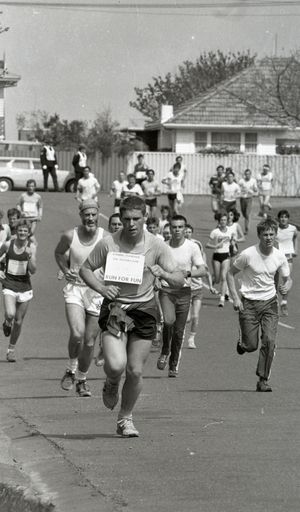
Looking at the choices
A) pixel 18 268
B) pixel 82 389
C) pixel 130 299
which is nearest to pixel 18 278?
pixel 18 268

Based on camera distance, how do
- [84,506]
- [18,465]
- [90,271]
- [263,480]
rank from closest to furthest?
[84,506], [263,480], [18,465], [90,271]

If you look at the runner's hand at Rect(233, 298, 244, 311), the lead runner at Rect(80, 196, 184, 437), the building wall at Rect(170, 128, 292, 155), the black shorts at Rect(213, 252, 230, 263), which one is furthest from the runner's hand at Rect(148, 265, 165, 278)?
the building wall at Rect(170, 128, 292, 155)

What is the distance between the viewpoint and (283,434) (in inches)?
384

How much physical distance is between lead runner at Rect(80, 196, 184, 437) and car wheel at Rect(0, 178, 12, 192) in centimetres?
3640

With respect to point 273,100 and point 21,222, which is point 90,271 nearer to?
point 21,222

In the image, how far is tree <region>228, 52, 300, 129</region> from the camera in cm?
4394

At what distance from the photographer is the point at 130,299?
30.5ft

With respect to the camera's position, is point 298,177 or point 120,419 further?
point 298,177

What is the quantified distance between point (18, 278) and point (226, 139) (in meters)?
43.2

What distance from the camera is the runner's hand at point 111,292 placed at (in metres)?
9.16

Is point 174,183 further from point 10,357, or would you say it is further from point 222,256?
point 10,357

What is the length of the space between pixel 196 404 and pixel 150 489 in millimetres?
3891

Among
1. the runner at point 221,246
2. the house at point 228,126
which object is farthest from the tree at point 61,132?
the runner at point 221,246

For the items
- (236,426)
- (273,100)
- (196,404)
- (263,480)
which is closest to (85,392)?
(196,404)
